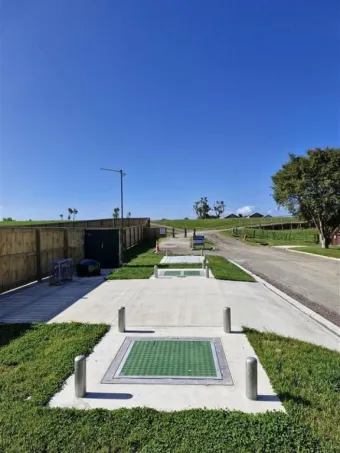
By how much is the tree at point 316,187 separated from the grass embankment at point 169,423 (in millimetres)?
27608

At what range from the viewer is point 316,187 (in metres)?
30.4

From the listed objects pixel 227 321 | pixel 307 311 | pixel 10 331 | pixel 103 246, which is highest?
pixel 103 246

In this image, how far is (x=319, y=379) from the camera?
4.50 m

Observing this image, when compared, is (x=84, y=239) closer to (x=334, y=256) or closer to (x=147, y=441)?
(x=147, y=441)

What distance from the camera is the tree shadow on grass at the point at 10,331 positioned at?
20.3 feet

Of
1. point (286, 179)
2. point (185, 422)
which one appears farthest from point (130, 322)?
point (286, 179)

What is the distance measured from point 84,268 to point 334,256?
16848 mm

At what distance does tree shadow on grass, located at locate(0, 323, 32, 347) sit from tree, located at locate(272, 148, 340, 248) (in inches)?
1102

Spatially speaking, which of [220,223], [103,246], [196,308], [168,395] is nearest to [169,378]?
[168,395]

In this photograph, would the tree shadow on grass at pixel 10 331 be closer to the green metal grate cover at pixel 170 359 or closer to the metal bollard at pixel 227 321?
the green metal grate cover at pixel 170 359

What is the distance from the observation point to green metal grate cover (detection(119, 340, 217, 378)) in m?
4.80

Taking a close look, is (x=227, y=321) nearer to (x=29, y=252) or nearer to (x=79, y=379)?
(x=79, y=379)

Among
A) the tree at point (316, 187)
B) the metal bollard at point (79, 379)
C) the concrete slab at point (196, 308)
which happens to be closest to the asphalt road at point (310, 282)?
the concrete slab at point (196, 308)

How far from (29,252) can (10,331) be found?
18.3ft
